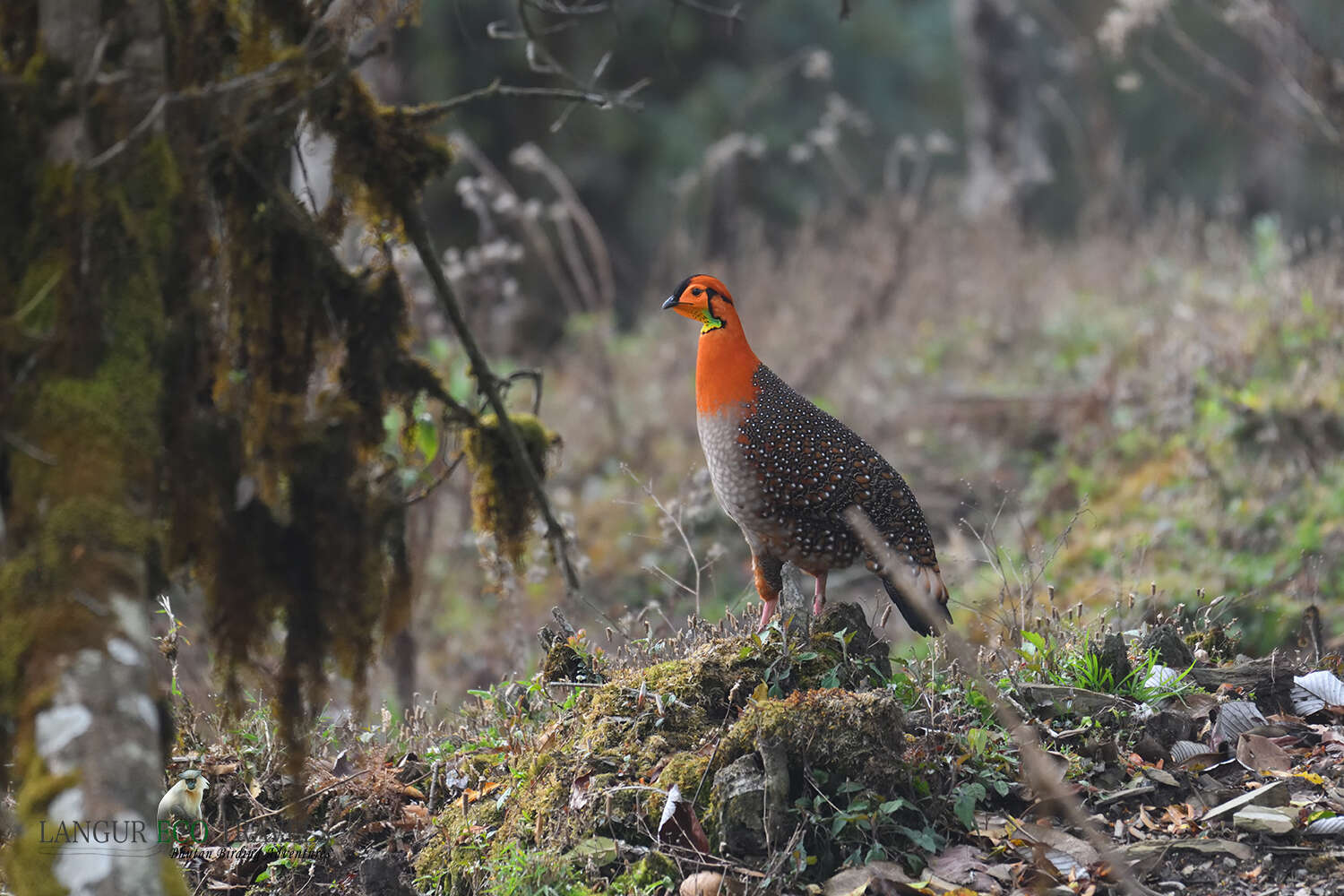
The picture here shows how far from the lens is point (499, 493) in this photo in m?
3.14

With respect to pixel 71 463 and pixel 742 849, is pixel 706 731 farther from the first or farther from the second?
pixel 71 463

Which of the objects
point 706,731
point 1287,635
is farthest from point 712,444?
point 1287,635

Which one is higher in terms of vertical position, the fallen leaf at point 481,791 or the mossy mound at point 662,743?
the mossy mound at point 662,743

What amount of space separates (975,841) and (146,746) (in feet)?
6.62

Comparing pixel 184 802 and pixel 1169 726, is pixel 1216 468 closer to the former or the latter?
pixel 1169 726

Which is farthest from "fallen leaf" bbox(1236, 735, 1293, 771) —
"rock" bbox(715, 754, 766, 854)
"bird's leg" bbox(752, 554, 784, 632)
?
"bird's leg" bbox(752, 554, 784, 632)

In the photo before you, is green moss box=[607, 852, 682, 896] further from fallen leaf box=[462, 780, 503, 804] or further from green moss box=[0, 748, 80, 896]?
green moss box=[0, 748, 80, 896]

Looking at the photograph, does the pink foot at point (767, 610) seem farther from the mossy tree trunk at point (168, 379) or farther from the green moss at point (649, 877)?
the mossy tree trunk at point (168, 379)

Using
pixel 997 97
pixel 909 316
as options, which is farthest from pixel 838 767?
pixel 997 97

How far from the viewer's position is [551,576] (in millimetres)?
8641

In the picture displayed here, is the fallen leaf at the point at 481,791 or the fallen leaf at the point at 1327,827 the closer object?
the fallen leaf at the point at 1327,827

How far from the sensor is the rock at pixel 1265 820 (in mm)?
3082

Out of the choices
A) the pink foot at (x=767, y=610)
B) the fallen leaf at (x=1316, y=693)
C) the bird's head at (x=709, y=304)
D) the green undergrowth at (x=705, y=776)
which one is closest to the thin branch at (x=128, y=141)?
the green undergrowth at (x=705, y=776)

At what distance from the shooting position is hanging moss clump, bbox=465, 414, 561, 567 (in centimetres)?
312
